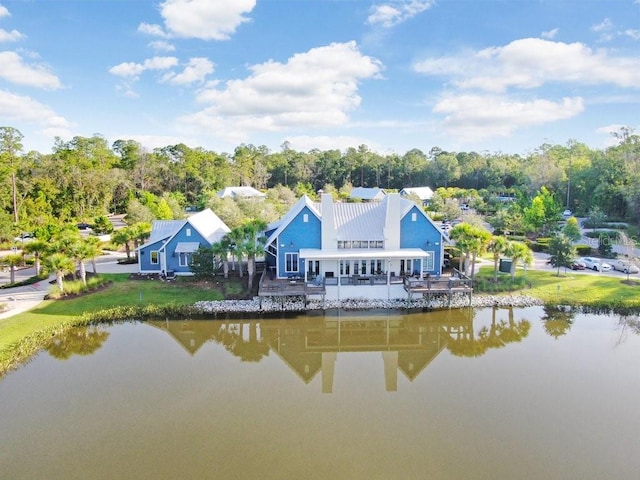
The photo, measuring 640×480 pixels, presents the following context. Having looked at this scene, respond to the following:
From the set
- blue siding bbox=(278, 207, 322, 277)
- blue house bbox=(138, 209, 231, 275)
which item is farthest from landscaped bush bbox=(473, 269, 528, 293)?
blue house bbox=(138, 209, 231, 275)

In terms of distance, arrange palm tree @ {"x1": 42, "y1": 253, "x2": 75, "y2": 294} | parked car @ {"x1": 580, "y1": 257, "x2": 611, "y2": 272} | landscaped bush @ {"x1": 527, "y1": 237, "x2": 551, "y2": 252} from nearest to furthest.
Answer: palm tree @ {"x1": 42, "y1": 253, "x2": 75, "y2": 294} → parked car @ {"x1": 580, "y1": 257, "x2": 611, "y2": 272} → landscaped bush @ {"x1": 527, "y1": 237, "x2": 551, "y2": 252}

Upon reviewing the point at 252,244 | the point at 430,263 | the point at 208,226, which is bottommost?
the point at 430,263

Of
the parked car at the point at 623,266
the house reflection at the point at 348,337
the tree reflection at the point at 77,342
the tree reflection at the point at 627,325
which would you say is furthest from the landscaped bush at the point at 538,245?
the tree reflection at the point at 77,342

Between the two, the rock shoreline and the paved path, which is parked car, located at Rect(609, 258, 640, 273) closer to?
the rock shoreline

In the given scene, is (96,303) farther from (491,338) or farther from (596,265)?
(596,265)

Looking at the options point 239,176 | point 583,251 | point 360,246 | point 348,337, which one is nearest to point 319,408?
point 348,337

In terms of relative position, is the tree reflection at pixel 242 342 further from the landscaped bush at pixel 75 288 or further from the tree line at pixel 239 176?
the tree line at pixel 239 176

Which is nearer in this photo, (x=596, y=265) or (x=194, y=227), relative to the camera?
(x=194, y=227)

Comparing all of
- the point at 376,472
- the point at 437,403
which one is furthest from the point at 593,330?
the point at 376,472
